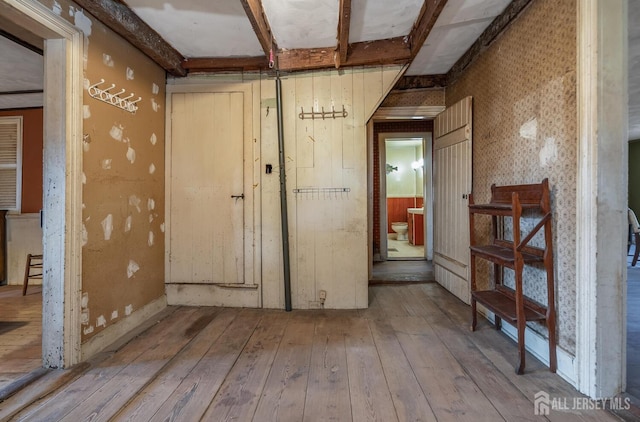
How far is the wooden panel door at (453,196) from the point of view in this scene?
9.57ft

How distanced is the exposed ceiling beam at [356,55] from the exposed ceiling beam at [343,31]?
2.6 inches

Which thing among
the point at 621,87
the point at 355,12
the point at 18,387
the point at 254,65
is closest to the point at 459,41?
the point at 355,12

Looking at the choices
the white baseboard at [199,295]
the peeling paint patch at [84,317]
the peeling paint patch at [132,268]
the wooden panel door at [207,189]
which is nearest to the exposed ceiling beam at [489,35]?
the wooden panel door at [207,189]

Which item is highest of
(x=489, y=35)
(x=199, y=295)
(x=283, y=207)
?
(x=489, y=35)

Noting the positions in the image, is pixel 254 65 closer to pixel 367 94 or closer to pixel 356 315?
pixel 367 94

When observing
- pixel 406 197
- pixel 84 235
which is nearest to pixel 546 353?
pixel 84 235

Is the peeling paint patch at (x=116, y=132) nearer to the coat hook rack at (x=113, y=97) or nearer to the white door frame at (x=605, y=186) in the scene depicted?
the coat hook rack at (x=113, y=97)

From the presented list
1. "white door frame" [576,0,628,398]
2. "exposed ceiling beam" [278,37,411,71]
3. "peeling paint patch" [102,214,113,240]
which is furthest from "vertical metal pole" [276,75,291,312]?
"white door frame" [576,0,628,398]

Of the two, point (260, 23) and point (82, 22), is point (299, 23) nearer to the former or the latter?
point (260, 23)

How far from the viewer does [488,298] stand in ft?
7.04

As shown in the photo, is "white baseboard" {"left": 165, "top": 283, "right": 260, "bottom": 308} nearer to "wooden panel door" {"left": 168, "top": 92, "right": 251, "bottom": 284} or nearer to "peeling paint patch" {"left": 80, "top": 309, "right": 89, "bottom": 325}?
"wooden panel door" {"left": 168, "top": 92, "right": 251, "bottom": 284}

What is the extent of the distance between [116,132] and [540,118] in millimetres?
2933

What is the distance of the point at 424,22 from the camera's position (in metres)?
2.23

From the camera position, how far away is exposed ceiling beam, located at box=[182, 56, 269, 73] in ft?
9.34
